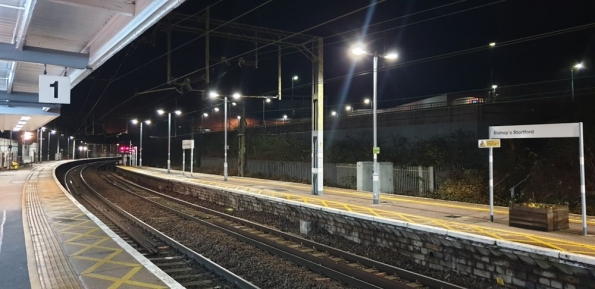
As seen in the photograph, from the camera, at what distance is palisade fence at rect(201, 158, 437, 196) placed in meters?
19.8

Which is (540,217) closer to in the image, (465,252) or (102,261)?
(465,252)

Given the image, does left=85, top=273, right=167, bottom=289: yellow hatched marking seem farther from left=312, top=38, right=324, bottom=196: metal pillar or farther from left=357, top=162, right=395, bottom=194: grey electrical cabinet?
left=357, top=162, right=395, bottom=194: grey electrical cabinet

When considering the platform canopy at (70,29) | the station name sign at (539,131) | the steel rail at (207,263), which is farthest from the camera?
the station name sign at (539,131)

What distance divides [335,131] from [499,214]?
17992 millimetres

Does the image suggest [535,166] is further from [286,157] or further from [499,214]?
[286,157]

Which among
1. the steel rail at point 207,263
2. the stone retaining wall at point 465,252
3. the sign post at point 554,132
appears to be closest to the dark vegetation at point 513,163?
the sign post at point 554,132

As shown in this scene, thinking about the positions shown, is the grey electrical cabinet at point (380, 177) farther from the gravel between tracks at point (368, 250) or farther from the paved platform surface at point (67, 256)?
the paved platform surface at point (67, 256)

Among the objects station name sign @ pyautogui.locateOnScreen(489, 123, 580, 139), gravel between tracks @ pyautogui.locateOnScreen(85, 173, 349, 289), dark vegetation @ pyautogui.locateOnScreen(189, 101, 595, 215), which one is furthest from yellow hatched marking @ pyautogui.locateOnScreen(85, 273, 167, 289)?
dark vegetation @ pyautogui.locateOnScreen(189, 101, 595, 215)

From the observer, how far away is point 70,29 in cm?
934

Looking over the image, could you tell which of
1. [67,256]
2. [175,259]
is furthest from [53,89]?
[175,259]

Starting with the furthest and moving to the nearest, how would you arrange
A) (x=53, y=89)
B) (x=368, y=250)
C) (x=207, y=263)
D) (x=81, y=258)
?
(x=368, y=250) → (x=53, y=89) → (x=207, y=263) → (x=81, y=258)

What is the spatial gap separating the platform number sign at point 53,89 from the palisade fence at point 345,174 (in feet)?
50.7

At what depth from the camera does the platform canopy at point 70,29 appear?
7395mm

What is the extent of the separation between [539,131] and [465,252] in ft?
12.5
